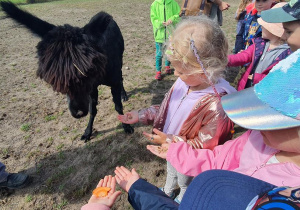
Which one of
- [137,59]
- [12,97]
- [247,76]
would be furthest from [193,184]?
[137,59]

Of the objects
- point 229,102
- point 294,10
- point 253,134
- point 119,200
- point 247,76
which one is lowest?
point 119,200

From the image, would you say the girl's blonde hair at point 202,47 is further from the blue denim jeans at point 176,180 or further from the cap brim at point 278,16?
the blue denim jeans at point 176,180

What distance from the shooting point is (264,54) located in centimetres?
240

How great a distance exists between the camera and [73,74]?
1.83 metres

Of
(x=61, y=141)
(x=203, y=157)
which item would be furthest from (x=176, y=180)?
(x=61, y=141)

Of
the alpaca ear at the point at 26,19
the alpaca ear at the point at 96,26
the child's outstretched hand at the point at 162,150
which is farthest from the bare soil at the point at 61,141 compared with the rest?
the child's outstretched hand at the point at 162,150

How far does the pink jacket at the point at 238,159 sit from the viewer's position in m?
0.84

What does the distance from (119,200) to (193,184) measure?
1.87 meters

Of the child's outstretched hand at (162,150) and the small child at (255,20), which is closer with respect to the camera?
the child's outstretched hand at (162,150)

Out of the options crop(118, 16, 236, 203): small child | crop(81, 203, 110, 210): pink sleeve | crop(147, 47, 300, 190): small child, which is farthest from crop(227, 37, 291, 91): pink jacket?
crop(81, 203, 110, 210): pink sleeve

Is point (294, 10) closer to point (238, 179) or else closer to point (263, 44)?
point (263, 44)

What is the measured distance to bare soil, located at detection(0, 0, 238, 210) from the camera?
7.80 ft

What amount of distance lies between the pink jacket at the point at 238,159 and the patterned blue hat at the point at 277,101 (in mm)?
212

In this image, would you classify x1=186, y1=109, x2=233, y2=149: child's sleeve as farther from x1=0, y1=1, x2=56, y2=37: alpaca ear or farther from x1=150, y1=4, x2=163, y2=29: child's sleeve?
x1=150, y1=4, x2=163, y2=29: child's sleeve
